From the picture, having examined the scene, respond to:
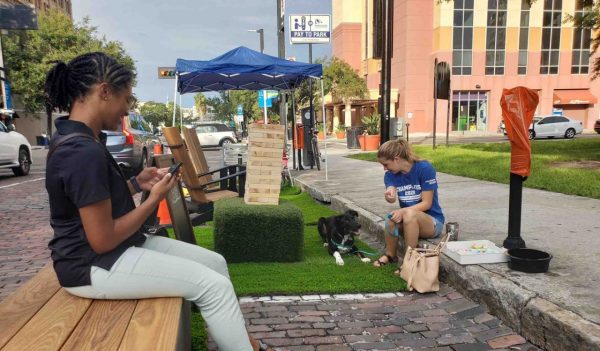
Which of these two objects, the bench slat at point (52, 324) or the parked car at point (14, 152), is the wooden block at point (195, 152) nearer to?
the bench slat at point (52, 324)

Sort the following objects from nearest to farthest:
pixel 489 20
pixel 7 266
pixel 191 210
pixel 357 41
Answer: pixel 7 266, pixel 191 210, pixel 489 20, pixel 357 41

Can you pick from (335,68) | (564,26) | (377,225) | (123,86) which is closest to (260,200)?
(377,225)

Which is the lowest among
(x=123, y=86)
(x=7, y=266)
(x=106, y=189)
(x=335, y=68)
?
(x=7, y=266)

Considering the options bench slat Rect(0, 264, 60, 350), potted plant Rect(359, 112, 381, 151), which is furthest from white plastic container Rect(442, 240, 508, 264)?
potted plant Rect(359, 112, 381, 151)

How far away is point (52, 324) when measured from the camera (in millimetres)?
1878

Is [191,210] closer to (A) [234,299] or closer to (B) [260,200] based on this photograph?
(B) [260,200]

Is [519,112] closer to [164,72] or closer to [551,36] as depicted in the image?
[164,72]

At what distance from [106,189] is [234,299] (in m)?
0.79

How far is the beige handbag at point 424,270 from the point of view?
3.71 m

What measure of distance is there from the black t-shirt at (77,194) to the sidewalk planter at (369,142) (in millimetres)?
18635

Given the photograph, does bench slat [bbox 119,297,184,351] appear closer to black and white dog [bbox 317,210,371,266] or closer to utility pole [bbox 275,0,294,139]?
black and white dog [bbox 317,210,371,266]

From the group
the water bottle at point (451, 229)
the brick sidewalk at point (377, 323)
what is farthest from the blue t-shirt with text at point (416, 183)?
the brick sidewalk at point (377, 323)

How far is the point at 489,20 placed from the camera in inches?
1583

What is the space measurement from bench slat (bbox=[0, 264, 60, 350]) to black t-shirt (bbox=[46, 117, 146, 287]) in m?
0.19
